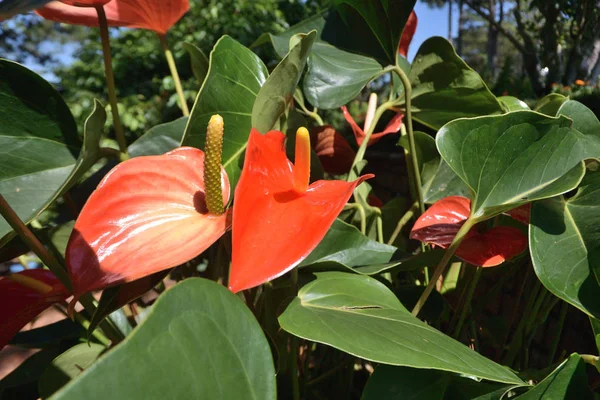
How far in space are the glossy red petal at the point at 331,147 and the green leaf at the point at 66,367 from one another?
45 centimetres

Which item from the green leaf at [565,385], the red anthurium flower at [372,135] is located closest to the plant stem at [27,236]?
the green leaf at [565,385]

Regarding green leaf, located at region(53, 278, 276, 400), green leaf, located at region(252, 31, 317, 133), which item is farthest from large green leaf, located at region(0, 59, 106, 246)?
green leaf, located at region(53, 278, 276, 400)

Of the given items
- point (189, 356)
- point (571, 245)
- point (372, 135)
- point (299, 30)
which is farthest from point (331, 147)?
point (189, 356)

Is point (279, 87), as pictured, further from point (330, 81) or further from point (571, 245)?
point (571, 245)

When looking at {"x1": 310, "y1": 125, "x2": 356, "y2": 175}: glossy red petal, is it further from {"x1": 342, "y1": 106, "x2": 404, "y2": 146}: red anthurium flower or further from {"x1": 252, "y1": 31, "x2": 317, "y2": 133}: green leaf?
{"x1": 252, "y1": 31, "x2": 317, "y2": 133}: green leaf

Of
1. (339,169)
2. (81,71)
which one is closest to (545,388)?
(339,169)

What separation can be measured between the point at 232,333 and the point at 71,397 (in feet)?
0.30

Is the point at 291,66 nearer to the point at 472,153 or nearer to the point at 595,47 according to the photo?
the point at 472,153

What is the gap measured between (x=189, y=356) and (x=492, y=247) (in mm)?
354

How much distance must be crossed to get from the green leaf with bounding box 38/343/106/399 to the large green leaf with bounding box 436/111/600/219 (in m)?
0.39

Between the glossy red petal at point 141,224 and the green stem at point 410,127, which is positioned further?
the green stem at point 410,127

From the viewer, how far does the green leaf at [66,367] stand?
1.49 ft

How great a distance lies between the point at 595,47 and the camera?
16.4ft

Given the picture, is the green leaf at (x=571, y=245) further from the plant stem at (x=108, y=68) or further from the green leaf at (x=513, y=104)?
the plant stem at (x=108, y=68)
